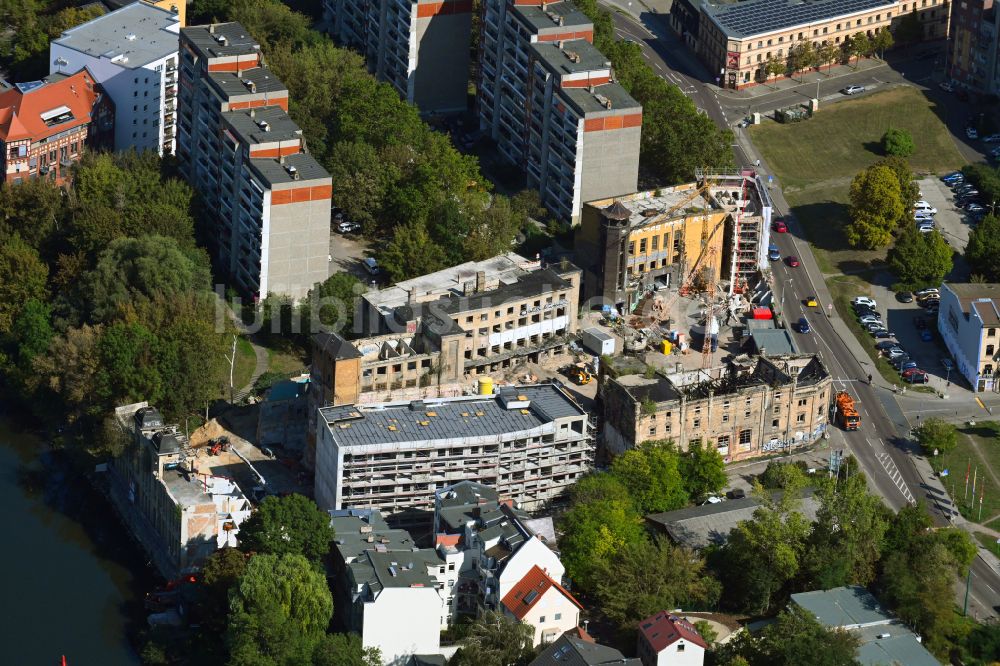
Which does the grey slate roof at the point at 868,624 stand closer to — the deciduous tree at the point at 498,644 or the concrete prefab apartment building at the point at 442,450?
the deciduous tree at the point at 498,644

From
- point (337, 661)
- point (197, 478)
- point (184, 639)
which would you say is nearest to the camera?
point (337, 661)

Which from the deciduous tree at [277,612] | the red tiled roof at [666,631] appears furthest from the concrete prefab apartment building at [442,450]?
the red tiled roof at [666,631]

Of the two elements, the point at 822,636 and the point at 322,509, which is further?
the point at 322,509

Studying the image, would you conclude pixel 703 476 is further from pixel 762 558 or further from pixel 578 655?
pixel 578 655

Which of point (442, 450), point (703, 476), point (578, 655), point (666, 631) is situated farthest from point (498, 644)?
point (703, 476)

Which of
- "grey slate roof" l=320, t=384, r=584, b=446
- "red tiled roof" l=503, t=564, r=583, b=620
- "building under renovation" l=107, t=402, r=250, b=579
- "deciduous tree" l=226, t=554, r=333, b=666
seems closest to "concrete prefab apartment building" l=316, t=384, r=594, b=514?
"grey slate roof" l=320, t=384, r=584, b=446

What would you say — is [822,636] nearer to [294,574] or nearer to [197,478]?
[294,574]

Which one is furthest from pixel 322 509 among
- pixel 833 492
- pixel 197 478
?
pixel 833 492
